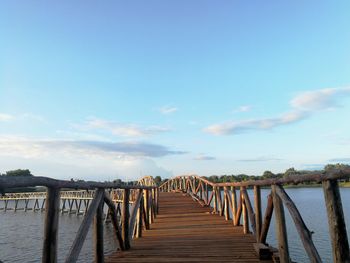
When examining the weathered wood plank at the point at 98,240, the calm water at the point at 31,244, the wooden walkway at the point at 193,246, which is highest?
the weathered wood plank at the point at 98,240

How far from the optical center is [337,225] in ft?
11.1

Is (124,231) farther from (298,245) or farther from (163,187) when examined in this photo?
(163,187)

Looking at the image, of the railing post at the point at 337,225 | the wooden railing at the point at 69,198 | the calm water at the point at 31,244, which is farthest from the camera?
the wooden railing at the point at 69,198

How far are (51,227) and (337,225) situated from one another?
9.65 feet

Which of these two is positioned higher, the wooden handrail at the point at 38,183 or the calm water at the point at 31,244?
the wooden handrail at the point at 38,183

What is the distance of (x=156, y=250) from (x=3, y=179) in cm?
479

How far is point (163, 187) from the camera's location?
41.8 m

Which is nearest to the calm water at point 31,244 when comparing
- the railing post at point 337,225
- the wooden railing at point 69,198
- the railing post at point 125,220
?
the wooden railing at point 69,198

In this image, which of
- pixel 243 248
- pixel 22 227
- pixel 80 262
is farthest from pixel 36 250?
pixel 243 248

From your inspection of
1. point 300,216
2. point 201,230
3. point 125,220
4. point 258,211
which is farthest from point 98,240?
point 201,230

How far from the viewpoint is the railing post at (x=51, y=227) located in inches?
142

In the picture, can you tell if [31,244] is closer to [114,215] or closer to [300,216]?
[114,215]

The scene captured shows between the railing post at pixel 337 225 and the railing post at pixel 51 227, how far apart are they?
286 centimetres

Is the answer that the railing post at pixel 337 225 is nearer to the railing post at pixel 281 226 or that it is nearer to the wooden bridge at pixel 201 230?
the wooden bridge at pixel 201 230
